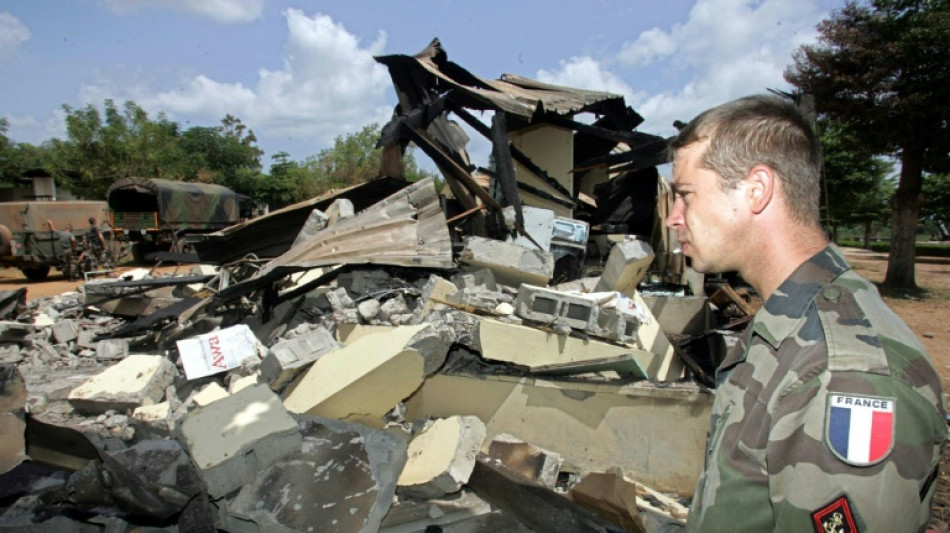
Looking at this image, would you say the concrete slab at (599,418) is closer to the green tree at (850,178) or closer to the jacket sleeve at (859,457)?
the jacket sleeve at (859,457)

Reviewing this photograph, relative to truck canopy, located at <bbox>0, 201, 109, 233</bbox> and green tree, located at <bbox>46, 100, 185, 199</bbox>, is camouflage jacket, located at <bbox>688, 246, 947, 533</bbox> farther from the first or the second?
green tree, located at <bbox>46, 100, 185, 199</bbox>

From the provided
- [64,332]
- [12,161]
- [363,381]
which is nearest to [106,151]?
[12,161]

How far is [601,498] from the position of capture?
296cm

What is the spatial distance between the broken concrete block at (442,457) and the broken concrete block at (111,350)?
367 centimetres

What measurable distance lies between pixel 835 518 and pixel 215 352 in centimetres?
443

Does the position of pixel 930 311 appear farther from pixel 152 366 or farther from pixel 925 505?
pixel 152 366

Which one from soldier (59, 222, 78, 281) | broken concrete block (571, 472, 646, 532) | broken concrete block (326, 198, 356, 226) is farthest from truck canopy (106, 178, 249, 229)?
broken concrete block (571, 472, 646, 532)

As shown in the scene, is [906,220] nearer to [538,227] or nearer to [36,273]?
[538,227]

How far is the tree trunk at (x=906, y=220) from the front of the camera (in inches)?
436

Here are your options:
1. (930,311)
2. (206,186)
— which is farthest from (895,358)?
(206,186)

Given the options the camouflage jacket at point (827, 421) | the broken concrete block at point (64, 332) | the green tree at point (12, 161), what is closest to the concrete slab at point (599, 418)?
the camouflage jacket at point (827, 421)

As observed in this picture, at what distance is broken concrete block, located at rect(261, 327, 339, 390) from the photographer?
382 cm

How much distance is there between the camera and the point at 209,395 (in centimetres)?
394

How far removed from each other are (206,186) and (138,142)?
7775 mm
